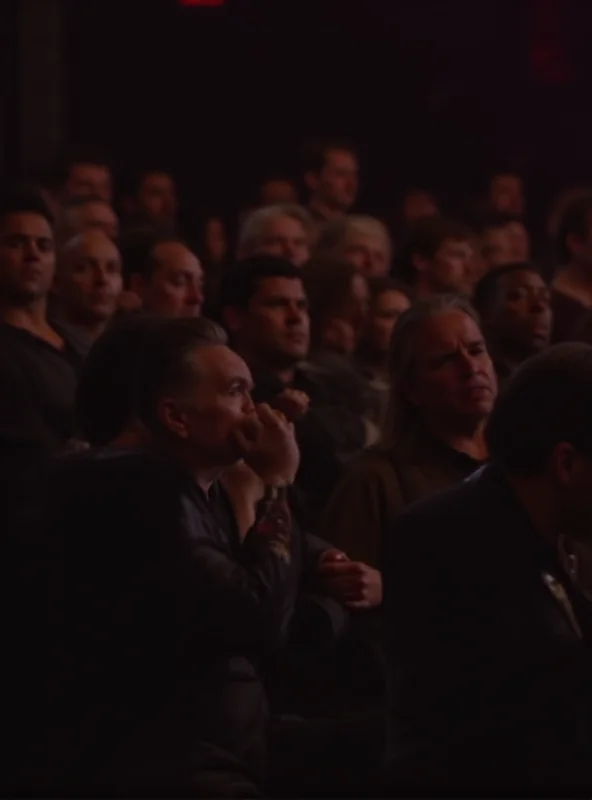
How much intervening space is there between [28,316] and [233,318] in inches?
20.9

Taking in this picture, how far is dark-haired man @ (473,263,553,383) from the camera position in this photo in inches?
262

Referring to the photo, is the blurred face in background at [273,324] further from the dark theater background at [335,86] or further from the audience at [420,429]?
the dark theater background at [335,86]

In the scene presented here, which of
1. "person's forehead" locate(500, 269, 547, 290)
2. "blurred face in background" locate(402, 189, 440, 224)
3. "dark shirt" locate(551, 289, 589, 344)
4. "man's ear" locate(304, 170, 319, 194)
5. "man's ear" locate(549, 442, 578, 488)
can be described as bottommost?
"blurred face in background" locate(402, 189, 440, 224)

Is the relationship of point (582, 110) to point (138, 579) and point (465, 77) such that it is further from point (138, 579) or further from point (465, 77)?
point (138, 579)

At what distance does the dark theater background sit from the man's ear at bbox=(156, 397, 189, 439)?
324 inches

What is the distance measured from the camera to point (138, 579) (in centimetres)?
358

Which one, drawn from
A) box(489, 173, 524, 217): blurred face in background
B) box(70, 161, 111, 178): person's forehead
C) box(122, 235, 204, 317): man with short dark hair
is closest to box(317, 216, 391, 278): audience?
box(122, 235, 204, 317): man with short dark hair

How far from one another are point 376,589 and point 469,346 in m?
0.75

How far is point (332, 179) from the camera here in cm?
946

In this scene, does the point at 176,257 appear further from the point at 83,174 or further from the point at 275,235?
the point at 83,174

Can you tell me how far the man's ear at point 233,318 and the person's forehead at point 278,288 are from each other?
0.22 ft

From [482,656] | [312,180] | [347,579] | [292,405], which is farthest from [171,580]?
[312,180]

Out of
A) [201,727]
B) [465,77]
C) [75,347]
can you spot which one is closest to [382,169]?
[465,77]

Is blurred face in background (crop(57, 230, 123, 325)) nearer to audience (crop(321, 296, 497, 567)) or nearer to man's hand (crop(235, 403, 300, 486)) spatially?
audience (crop(321, 296, 497, 567))
